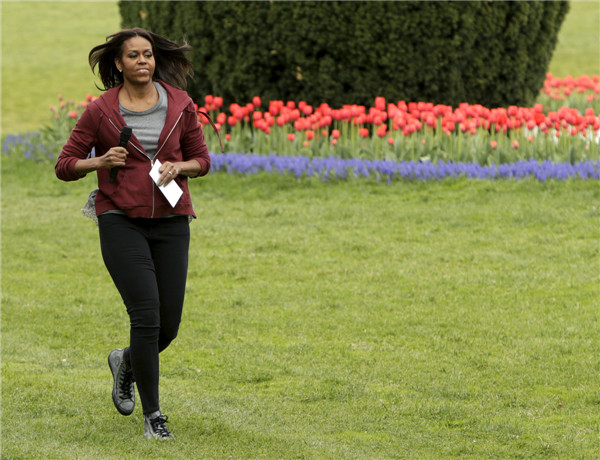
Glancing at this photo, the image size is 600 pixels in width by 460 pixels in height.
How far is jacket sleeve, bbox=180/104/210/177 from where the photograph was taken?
4.88 meters

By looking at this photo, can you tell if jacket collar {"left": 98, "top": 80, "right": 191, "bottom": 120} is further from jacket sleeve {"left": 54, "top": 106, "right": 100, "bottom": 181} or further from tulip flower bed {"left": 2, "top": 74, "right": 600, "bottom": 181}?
tulip flower bed {"left": 2, "top": 74, "right": 600, "bottom": 181}

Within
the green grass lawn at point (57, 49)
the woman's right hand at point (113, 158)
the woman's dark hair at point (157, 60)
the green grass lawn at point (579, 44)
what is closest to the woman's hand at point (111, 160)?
the woman's right hand at point (113, 158)

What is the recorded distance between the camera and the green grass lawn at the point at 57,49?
66.9ft

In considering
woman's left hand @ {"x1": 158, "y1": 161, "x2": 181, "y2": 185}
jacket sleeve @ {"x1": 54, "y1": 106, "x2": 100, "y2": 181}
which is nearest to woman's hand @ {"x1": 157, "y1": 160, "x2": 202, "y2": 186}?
woman's left hand @ {"x1": 158, "y1": 161, "x2": 181, "y2": 185}

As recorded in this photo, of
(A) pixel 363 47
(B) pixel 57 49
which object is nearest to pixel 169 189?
(A) pixel 363 47

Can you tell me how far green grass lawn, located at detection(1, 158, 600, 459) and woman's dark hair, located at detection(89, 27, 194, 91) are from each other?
172 centimetres

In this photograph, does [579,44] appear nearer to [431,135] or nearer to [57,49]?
[57,49]

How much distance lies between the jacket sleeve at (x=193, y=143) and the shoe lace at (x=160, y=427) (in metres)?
1.18

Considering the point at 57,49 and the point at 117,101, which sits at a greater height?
the point at 117,101

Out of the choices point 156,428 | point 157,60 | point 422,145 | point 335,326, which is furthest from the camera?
point 422,145

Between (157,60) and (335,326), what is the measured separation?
2615 millimetres

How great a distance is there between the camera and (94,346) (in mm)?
6730

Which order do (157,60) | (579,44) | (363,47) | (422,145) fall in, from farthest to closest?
(579,44), (363,47), (422,145), (157,60)

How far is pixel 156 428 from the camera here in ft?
15.7
